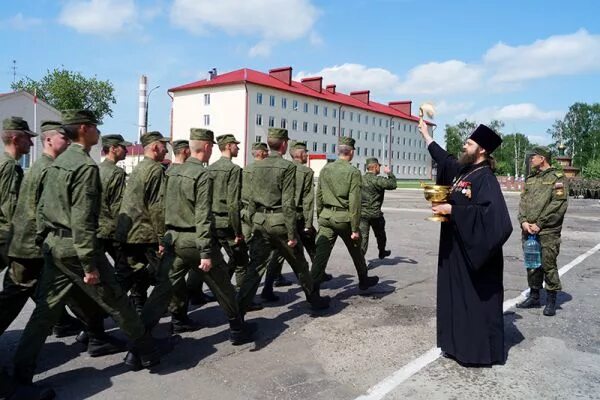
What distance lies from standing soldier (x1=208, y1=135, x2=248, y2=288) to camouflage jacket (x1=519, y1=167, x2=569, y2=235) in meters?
3.82

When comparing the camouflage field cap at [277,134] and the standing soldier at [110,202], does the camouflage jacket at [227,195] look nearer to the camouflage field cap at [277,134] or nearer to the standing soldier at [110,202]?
the camouflage field cap at [277,134]

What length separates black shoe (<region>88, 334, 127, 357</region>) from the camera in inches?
178

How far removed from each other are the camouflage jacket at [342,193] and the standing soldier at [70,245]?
128 inches

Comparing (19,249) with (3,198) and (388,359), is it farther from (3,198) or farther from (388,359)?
(388,359)

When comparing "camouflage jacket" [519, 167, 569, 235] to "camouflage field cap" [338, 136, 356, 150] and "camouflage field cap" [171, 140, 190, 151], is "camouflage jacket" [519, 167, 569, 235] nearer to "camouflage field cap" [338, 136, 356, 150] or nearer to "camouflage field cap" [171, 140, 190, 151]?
"camouflage field cap" [338, 136, 356, 150]

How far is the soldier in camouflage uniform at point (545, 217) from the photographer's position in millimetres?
6230

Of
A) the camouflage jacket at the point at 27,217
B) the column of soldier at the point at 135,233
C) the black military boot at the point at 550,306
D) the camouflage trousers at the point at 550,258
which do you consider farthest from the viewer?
the camouflage trousers at the point at 550,258

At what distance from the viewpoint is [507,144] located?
4471 inches

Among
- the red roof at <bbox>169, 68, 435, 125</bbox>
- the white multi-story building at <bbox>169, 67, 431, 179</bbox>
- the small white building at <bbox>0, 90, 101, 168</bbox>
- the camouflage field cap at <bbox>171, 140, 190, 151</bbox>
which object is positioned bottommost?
the camouflage field cap at <bbox>171, 140, 190, 151</bbox>

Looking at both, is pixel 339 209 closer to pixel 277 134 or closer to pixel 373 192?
pixel 277 134

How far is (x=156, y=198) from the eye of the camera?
538 cm

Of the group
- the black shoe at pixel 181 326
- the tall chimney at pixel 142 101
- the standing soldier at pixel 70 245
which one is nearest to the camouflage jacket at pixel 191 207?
the standing soldier at pixel 70 245

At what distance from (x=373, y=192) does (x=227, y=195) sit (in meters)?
3.86

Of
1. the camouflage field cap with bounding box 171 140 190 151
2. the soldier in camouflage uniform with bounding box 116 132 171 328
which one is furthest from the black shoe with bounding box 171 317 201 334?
the camouflage field cap with bounding box 171 140 190 151
